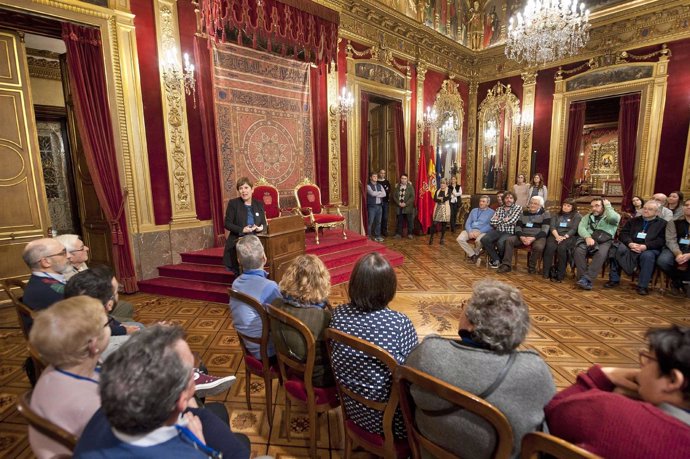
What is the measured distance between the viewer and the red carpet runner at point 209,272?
4.07m

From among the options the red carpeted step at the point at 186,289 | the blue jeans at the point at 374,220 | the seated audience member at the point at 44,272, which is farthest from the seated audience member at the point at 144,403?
the blue jeans at the point at 374,220

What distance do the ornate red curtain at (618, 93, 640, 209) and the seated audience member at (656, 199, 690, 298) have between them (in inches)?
155

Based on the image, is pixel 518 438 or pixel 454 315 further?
pixel 454 315

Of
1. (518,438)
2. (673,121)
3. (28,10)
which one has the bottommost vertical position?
(518,438)

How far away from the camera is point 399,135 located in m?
7.80

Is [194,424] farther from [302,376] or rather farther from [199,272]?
[199,272]

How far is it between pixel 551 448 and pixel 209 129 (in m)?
5.19

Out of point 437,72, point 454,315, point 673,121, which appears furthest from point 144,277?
point 673,121

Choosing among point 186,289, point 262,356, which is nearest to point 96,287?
point 262,356

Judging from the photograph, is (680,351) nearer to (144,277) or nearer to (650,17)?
(144,277)

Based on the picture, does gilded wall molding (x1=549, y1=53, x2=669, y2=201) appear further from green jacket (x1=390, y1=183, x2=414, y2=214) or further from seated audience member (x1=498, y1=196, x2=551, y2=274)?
green jacket (x1=390, y1=183, x2=414, y2=214)

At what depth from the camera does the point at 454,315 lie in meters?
3.54

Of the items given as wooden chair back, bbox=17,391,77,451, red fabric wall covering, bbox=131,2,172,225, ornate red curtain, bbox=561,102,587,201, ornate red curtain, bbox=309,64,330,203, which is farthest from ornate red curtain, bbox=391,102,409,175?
wooden chair back, bbox=17,391,77,451

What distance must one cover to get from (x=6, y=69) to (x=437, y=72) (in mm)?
8088
